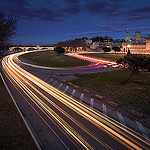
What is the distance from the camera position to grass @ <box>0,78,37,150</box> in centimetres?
865

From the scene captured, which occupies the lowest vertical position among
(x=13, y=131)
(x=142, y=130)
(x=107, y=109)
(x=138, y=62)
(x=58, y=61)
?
(x=142, y=130)

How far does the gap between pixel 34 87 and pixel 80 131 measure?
45.1 feet

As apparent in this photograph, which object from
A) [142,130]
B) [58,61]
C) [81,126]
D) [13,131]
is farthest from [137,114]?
[58,61]

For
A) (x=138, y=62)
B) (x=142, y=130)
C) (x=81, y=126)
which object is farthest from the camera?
(x=138, y=62)

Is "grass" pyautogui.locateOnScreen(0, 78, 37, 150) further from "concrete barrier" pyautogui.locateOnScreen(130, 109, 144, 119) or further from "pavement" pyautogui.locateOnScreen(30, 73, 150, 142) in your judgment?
"concrete barrier" pyautogui.locateOnScreen(130, 109, 144, 119)

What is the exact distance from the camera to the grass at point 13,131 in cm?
865

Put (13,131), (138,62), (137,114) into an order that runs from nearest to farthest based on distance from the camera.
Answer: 1. (13,131)
2. (137,114)
3. (138,62)

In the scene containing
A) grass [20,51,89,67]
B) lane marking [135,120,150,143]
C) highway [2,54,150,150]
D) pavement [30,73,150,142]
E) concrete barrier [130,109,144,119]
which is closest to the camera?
highway [2,54,150,150]

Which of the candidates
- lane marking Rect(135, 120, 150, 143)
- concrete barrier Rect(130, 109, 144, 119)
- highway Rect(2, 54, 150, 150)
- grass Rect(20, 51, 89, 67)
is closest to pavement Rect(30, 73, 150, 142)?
lane marking Rect(135, 120, 150, 143)

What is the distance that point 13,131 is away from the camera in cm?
1014

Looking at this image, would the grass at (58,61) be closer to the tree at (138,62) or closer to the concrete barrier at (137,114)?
the tree at (138,62)

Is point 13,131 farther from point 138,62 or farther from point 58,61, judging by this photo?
point 58,61

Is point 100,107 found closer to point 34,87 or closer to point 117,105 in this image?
point 117,105

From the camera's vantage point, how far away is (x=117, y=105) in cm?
1441
